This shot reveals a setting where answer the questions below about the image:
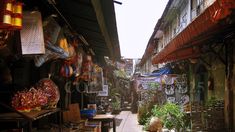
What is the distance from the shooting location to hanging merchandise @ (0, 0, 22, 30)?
2853 mm

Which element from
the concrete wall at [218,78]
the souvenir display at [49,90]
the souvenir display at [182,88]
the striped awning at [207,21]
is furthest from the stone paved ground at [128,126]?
the souvenir display at [49,90]

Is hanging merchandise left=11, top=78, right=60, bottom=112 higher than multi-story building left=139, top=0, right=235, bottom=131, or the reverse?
multi-story building left=139, top=0, right=235, bottom=131

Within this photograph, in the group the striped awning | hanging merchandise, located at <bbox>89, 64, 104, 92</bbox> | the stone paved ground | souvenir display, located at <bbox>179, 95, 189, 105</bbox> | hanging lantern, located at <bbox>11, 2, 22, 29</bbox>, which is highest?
the striped awning

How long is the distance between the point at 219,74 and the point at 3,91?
24.4ft

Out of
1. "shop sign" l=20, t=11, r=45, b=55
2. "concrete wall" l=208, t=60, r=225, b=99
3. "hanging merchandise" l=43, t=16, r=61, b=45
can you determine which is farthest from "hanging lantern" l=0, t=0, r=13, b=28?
"concrete wall" l=208, t=60, r=225, b=99

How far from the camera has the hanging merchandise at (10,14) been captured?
2.85 metres

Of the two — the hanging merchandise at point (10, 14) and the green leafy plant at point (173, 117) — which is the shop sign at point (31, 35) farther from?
the green leafy plant at point (173, 117)

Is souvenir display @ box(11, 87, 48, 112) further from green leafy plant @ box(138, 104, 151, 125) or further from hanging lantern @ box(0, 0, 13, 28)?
green leafy plant @ box(138, 104, 151, 125)

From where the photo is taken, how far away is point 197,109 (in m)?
10.1

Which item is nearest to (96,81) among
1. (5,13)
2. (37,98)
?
(37,98)

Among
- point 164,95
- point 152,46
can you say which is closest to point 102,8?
A: point 164,95

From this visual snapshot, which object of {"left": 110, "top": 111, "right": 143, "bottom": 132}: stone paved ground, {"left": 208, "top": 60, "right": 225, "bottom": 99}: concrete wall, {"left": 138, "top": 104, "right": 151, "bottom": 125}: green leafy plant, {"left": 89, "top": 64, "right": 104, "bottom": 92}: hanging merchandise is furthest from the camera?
{"left": 138, "top": 104, "right": 151, "bottom": 125}: green leafy plant

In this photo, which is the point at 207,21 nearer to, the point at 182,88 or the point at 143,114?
the point at 182,88

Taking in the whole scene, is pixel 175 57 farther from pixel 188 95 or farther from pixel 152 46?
pixel 152 46
